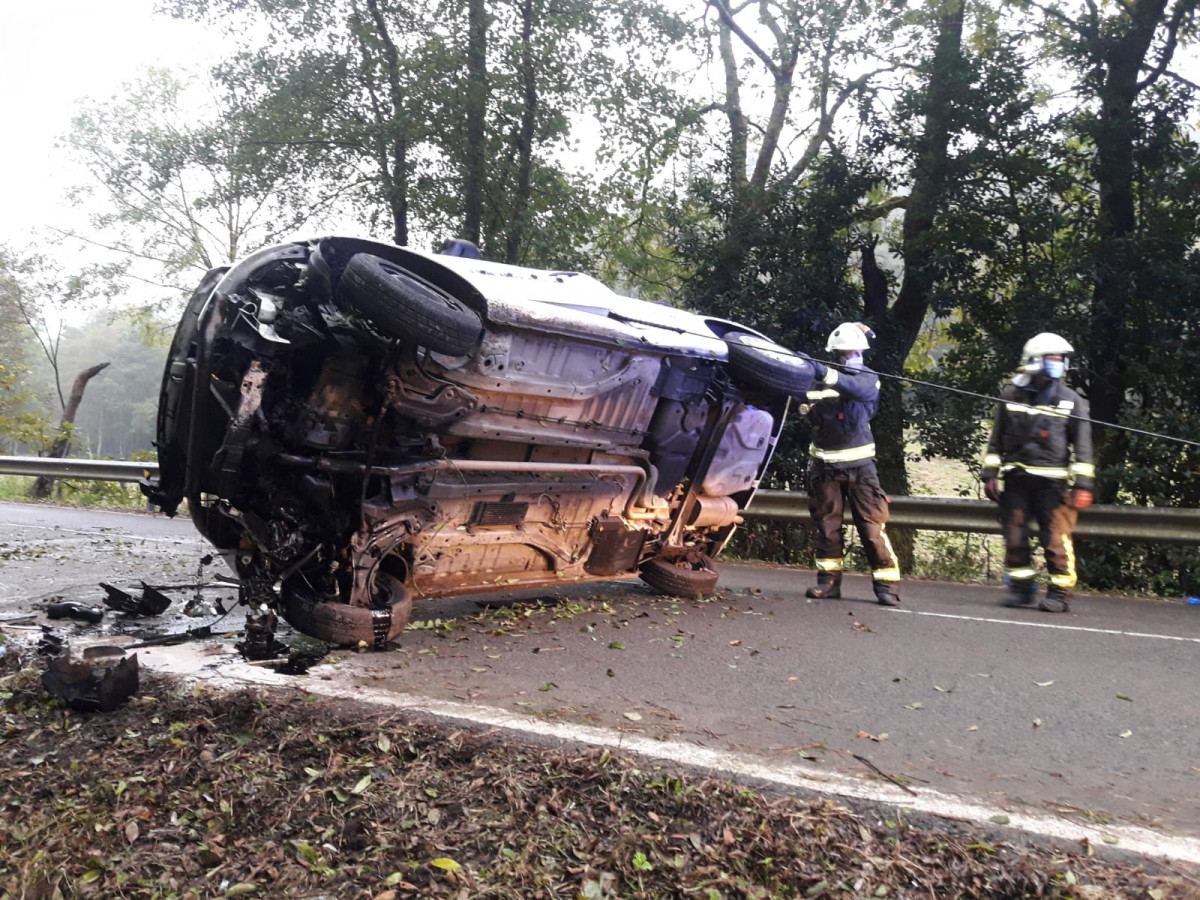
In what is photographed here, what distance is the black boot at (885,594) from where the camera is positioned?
6332mm

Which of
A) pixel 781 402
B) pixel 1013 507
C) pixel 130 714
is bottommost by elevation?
pixel 130 714

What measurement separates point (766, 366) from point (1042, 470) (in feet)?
7.65

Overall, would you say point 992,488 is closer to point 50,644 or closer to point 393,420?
point 393,420

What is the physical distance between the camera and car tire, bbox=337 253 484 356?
151 inches

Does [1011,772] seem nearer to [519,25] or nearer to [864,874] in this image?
[864,874]

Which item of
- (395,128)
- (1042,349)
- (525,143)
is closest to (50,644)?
(1042,349)

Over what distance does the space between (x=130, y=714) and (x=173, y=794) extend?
2.56 feet

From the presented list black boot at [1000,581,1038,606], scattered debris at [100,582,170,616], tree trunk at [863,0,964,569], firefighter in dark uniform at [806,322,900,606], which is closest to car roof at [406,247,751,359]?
firefighter in dark uniform at [806,322,900,606]

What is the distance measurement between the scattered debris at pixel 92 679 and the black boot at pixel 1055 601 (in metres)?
5.54

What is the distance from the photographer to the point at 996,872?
2254 mm

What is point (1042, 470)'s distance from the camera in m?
6.55

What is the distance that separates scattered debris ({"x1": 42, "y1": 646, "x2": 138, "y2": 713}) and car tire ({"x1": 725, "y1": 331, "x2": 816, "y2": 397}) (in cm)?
361

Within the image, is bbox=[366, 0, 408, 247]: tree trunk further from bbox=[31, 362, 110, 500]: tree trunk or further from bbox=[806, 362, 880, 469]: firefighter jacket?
bbox=[806, 362, 880, 469]: firefighter jacket

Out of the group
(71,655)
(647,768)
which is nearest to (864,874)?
(647,768)
